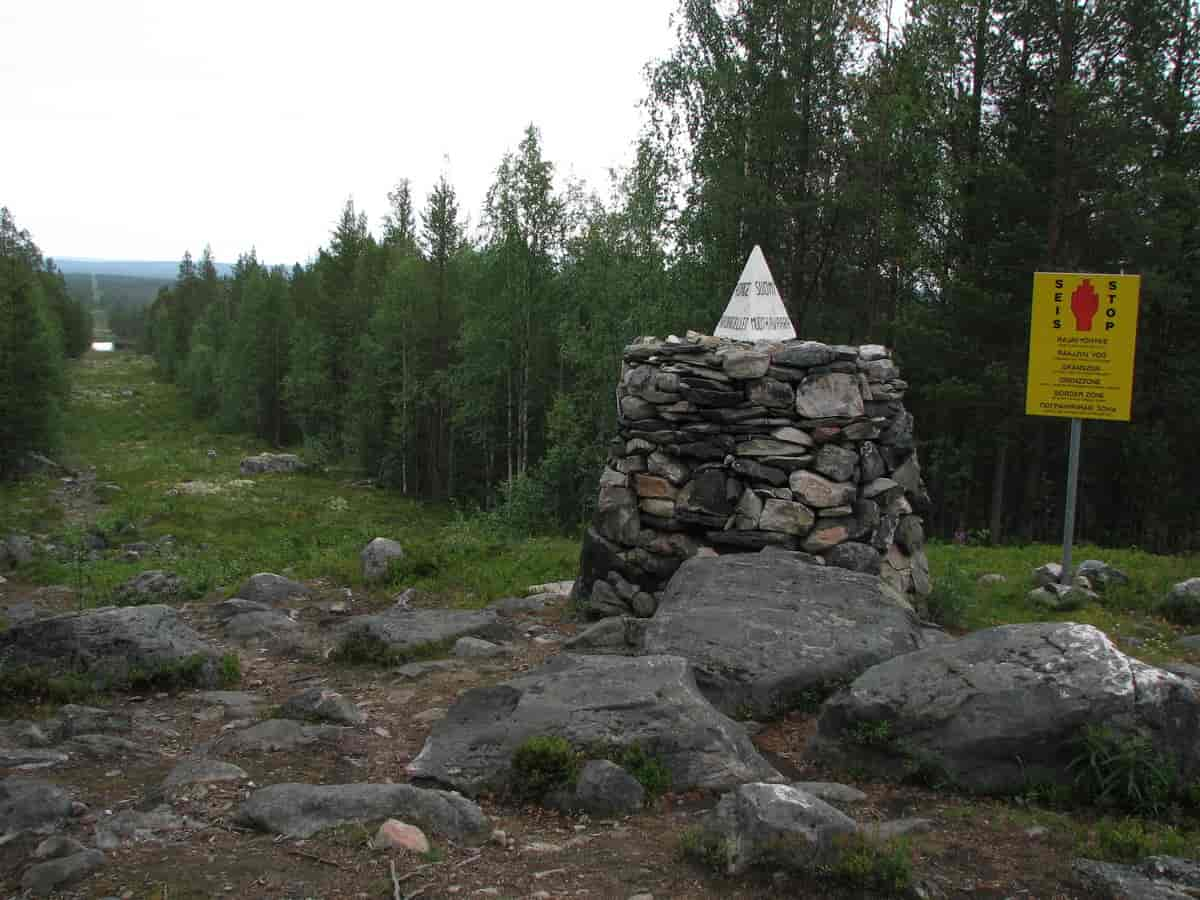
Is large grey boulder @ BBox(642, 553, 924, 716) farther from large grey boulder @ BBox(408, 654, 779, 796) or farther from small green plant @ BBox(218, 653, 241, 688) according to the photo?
small green plant @ BBox(218, 653, 241, 688)

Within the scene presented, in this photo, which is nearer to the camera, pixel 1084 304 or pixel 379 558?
pixel 1084 304

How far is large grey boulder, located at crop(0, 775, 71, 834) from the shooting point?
5254 millimetres

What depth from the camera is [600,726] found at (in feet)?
20.2

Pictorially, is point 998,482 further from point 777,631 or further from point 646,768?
point 646,768

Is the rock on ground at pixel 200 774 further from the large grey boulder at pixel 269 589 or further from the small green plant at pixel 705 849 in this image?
the large grey boulder at pixel 269 589

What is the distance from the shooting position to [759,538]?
1016 cm

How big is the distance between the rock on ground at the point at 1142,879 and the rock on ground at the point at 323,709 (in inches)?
204

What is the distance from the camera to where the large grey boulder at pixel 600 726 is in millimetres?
5996

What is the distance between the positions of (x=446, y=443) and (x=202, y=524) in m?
17.5

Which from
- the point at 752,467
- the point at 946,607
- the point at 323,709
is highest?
the point at 752,467

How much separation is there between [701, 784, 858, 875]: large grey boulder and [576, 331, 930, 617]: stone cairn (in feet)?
16.8

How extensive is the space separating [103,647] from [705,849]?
6.19 m

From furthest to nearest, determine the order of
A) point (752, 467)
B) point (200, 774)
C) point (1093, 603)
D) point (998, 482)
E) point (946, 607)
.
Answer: point (998, 482), point (1093, 603), point (946, 607), point (752, 467), point (200, 774)

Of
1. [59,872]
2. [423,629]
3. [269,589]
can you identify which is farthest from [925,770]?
[269,589]
